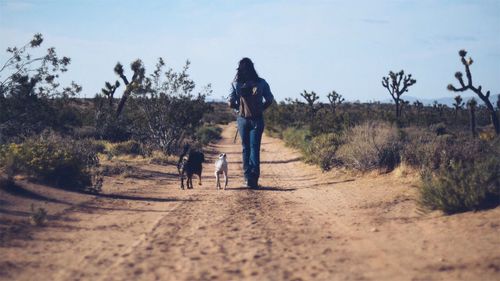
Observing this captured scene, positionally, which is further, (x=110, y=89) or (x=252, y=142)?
(x=110, y=89)

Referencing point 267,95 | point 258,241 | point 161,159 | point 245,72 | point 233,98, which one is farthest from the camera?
point 161,159

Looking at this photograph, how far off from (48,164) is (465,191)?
7081 mm

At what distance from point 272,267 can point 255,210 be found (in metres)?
3.11

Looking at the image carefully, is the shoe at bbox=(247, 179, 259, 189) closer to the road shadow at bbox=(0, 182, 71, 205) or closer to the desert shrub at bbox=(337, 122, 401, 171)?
the desert shrub at bbox=(337, 122, 401, 171)

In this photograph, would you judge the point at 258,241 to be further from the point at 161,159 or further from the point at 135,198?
the point at 161,159

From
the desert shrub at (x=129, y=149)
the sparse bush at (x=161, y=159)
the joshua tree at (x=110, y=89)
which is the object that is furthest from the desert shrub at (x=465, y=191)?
the joshua tree at (x=110, y=89)

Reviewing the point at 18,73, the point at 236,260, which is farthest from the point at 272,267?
the point at 18,73

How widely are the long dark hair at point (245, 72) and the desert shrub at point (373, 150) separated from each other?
11.1ft

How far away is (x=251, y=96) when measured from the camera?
10609mm

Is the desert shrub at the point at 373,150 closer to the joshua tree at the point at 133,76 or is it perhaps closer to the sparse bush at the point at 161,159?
the sparse bush at the point at 161,159

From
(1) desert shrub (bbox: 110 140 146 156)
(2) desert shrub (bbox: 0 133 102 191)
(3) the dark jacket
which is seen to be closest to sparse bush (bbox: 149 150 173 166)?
(1) desert shrub (bbox: 110 140 146 156)

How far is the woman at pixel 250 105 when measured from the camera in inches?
417

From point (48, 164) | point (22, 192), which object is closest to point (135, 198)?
point (48, 164)

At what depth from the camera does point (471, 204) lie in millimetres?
6680
